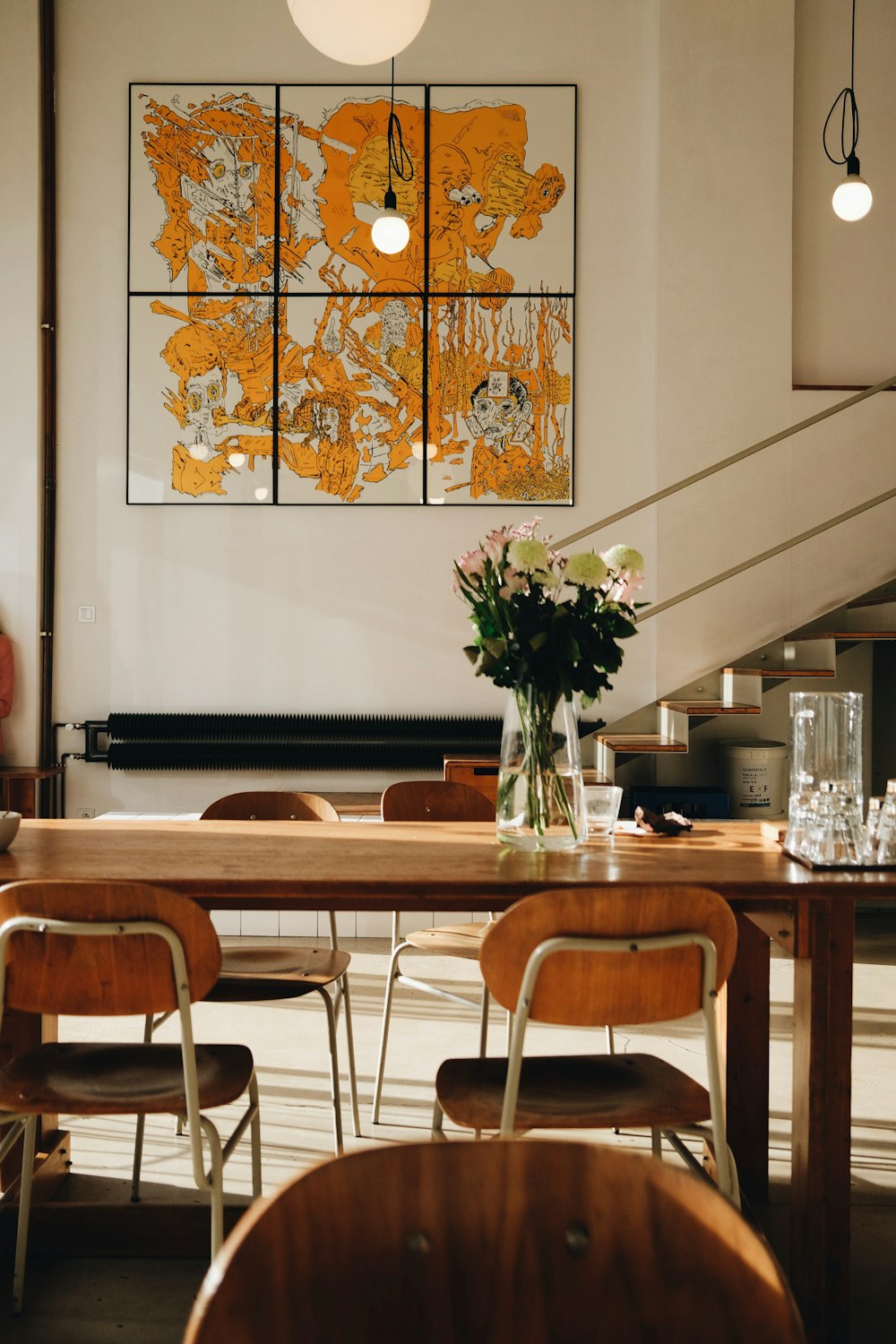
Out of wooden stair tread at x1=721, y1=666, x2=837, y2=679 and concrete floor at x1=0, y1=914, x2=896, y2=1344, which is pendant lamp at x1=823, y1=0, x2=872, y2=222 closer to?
wooden stair tread at x1=721, y1=666, x2=837, y2=679

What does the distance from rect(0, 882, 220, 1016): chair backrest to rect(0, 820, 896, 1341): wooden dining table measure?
0.31 feet

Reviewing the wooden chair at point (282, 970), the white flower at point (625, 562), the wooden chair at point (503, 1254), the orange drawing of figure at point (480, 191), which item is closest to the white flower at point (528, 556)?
the white flower at point (625, 562)

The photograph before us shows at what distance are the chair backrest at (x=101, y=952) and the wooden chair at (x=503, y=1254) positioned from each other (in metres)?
0.93

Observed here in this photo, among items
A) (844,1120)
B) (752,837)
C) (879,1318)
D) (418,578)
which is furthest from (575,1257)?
(418,578)

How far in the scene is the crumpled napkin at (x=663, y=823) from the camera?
240 cm

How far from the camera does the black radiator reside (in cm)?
536

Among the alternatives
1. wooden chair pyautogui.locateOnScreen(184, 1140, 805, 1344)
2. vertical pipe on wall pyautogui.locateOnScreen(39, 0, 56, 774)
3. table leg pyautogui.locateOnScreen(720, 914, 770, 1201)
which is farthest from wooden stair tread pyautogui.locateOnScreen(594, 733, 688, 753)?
wooden chair pyautogui.locateOnScreen(184, 1140, 805, 1344)

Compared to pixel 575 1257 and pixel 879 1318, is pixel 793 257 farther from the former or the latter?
pixel 575 1257

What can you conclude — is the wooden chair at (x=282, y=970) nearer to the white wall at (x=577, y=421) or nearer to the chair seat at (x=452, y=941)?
the chair seat at (x=452, y=941)

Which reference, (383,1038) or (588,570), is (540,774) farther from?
(383,1038)

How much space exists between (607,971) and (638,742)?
325cm

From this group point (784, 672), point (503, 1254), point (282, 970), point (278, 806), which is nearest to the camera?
point (503, 1254)

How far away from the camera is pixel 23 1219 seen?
1.98 m

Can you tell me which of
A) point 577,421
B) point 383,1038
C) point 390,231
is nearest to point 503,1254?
point 383,1038
